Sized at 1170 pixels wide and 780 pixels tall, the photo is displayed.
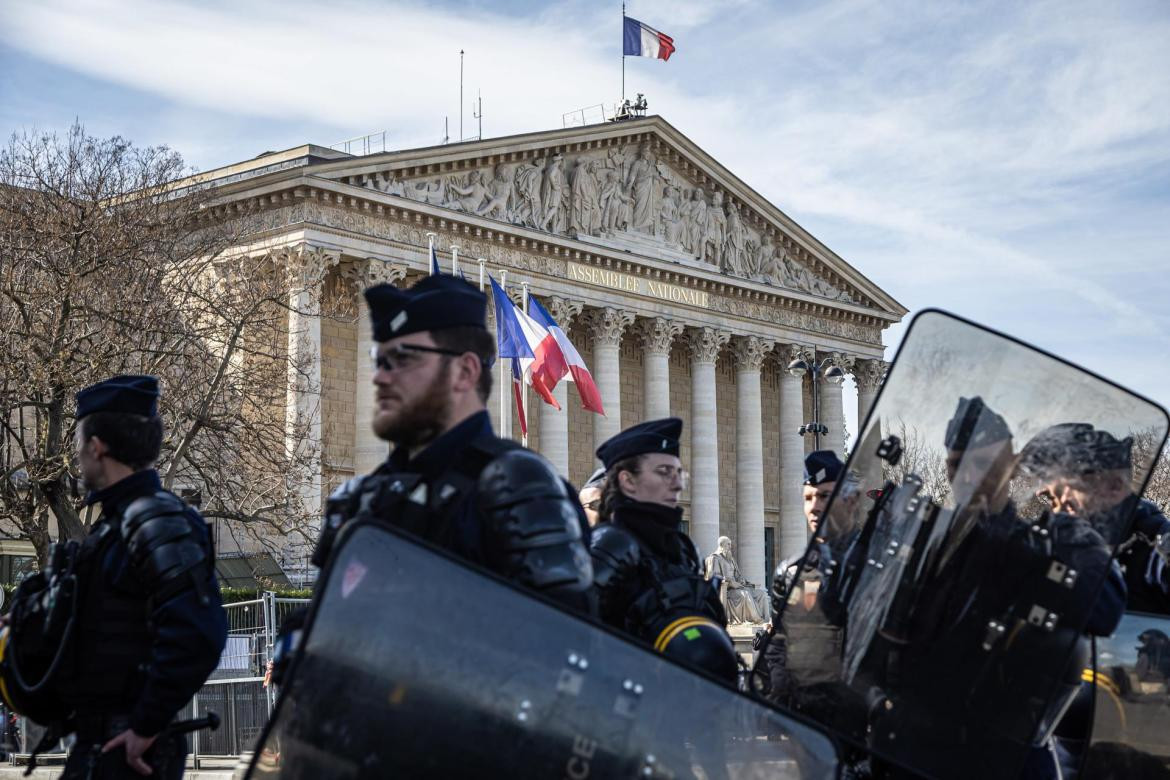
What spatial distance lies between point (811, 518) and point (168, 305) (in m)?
13.8

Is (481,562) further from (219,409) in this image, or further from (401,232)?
(401,232)

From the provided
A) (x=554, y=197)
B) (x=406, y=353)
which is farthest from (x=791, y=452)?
(x=406, y=353)

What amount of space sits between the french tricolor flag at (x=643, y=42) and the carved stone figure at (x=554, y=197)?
15.7ft

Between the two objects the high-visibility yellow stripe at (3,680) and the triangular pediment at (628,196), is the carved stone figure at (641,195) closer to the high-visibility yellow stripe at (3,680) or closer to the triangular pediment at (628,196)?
the triangular pediment at (628,196)

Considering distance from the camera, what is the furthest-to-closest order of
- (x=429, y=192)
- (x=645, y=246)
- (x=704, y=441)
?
(x=704, y=441) < (x=645, y=246) < (x=429, y=192)

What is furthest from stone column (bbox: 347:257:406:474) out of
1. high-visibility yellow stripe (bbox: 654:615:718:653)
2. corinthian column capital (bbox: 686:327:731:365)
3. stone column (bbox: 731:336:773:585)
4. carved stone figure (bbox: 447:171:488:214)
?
high-visibility yellow stripe (bbox: 654:615:718:653)

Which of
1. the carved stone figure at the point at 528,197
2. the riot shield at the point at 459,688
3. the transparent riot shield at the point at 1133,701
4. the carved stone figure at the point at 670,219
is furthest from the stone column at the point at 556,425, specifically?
the riot shield at the point at 459,688

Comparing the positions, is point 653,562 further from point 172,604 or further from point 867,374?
point 867,374

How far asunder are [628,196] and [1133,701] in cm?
3592

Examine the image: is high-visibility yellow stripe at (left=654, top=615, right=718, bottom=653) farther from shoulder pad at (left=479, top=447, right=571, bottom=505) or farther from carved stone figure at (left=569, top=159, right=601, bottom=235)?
carved stone figure at (left=569, top=159, right=601, bottom=235)

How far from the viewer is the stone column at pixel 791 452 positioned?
44.7 metres

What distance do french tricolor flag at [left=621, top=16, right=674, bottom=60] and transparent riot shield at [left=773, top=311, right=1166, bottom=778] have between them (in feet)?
125

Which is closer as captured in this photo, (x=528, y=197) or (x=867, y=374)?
(x=528, y=197)

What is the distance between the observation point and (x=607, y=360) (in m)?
38.7
